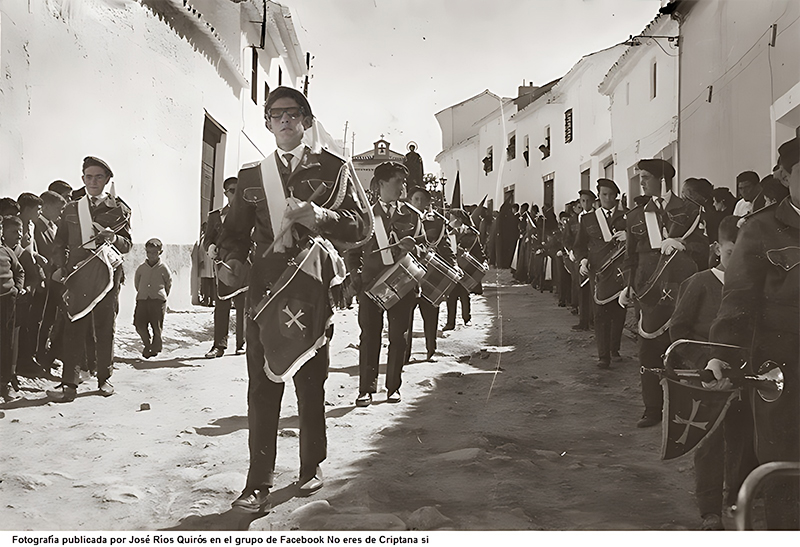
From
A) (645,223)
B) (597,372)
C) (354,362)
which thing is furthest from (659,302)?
(354,362)

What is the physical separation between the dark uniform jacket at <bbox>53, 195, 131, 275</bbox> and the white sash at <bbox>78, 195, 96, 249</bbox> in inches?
0.7

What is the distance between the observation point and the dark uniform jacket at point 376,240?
4617 millimetres

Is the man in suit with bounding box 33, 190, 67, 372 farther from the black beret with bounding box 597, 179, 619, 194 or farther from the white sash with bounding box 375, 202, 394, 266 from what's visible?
the black beret with bounding box 597, 179, 619, 194

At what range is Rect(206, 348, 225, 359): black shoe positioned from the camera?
4.96 meters

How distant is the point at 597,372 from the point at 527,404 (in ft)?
4.17

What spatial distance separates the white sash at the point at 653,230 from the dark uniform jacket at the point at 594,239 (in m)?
0.82

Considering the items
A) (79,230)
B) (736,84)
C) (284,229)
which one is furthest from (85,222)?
(736,84)

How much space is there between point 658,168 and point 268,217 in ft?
9.05

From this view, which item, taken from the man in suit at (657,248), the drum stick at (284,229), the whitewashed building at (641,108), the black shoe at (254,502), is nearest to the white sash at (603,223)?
the whitewashed building at (641,108)

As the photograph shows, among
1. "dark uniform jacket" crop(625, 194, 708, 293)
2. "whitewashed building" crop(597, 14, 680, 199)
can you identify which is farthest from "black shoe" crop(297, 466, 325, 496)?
"whitewashed building" crop(597, 14, 680, 199)

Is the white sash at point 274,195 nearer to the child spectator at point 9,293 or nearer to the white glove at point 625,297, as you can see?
the child spectator at point 9,293

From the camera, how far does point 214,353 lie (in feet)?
16.5

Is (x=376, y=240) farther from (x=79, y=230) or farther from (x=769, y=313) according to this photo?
(x=769, y=313)

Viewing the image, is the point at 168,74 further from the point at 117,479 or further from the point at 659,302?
the point at 659,302
